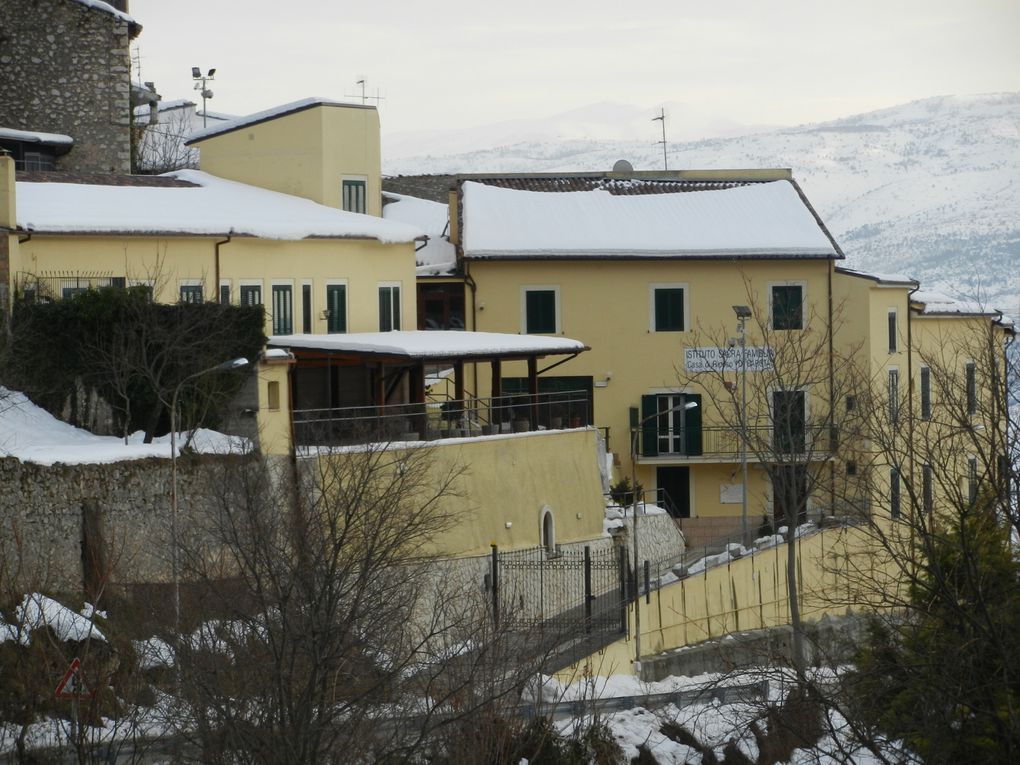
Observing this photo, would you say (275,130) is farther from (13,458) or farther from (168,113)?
(168,113)

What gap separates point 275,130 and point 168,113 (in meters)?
27.0

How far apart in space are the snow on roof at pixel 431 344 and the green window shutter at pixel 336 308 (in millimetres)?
1045

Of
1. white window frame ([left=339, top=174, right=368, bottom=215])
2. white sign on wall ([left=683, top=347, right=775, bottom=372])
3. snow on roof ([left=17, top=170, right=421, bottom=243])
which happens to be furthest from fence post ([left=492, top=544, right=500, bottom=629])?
white sign on wall ([left=683, top=347, right=775, bottom=372])

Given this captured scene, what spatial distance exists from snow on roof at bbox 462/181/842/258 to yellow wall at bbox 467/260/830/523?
0.49m

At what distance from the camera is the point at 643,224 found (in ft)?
154

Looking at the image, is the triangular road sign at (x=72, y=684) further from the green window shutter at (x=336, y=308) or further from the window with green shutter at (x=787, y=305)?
the window with green shutter at (x=787, y=305)

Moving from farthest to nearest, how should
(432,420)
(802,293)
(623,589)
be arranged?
(802,293) → (623,589) → (432,420)

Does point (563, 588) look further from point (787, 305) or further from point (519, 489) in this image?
point (787, 305)

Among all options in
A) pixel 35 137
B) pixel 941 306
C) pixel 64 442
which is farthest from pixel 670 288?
pixel 64 442

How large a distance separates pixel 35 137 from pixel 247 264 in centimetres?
858

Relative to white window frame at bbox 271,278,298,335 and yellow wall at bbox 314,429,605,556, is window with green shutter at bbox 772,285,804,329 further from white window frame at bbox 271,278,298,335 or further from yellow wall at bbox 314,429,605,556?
white window frame at bbox 271,278,298,335

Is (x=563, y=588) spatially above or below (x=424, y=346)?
below

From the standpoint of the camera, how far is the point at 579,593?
35156mm

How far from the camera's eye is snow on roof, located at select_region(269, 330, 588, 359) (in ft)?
114
